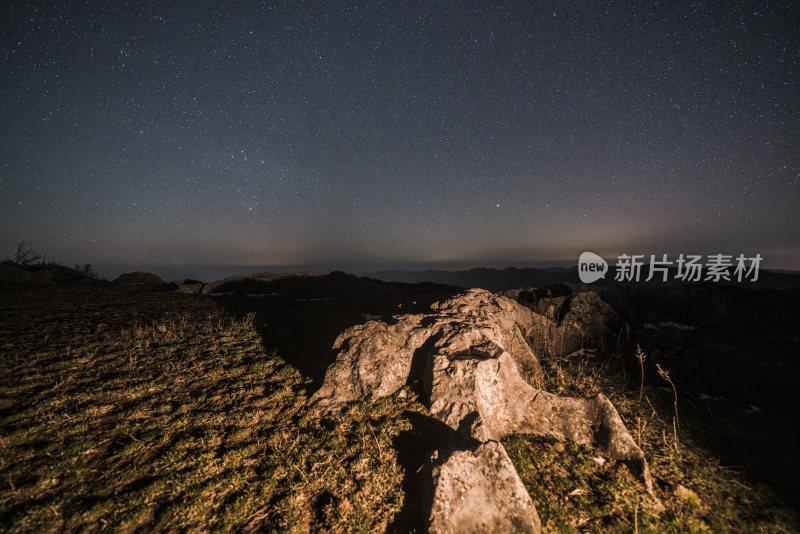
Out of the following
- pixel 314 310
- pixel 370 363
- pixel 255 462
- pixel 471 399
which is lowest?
pixel 255 462

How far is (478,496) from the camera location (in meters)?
3.25

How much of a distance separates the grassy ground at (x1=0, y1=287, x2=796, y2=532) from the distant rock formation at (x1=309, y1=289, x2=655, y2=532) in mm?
325

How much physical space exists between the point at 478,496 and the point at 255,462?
10.5ft

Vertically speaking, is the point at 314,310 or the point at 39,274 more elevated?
the point at 39,274

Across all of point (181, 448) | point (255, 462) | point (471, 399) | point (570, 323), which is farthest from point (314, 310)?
point (570, 323)

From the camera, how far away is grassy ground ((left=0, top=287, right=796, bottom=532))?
3186 mm

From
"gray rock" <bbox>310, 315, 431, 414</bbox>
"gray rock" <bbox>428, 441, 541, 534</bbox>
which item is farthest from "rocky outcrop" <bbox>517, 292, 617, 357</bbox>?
"gray rock" <bbox>428, 441, 541, 534</bbox>

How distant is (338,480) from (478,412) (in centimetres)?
241

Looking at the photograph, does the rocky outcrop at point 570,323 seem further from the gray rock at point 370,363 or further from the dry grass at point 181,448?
the dry grass at point 181,448

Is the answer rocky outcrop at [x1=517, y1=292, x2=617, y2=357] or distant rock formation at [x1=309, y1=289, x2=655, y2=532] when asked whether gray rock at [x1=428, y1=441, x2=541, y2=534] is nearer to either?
distant rock formation at [x1=309, y1=289, x2=655, y2=532]

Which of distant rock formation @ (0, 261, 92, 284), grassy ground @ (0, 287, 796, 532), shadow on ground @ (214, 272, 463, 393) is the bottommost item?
grassy ground @ (0, 287, 796, 532)

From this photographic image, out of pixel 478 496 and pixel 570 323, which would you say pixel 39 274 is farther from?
pixel 570 323

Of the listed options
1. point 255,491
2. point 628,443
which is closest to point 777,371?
point 628,443

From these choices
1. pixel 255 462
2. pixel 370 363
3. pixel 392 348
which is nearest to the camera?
pixel 255 462
